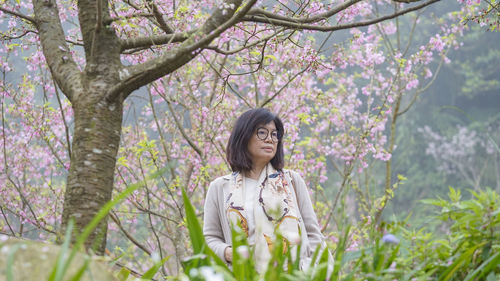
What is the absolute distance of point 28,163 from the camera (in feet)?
23.7

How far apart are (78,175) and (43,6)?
128 cm

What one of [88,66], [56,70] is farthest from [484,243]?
[56,70]

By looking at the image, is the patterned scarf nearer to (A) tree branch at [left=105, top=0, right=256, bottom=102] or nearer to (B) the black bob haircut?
(B) the black bob haircut

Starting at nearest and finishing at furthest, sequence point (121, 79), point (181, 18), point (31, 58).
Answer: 1. point (121, 79)
2. point (181, 18)
3. point (31, 58)

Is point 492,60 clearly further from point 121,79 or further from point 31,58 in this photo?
point 121,79

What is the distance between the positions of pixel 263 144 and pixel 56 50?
4.40 feet

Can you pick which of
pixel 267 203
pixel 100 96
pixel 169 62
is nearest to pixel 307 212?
pixel 267 203

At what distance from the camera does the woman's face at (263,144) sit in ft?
7.91

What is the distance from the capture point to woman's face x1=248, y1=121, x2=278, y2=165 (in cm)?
241

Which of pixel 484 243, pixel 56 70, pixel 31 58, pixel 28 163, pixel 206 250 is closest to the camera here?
pixel 484 243

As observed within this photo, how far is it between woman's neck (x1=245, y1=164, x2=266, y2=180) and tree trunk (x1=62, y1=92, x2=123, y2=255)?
0.68 metres

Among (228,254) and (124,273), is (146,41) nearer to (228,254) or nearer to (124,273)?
(228,254)

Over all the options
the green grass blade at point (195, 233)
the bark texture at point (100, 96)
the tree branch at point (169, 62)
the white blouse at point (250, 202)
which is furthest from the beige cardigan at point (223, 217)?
the green grass blade at point (195, 233)

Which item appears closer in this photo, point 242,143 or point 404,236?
point 404,236
